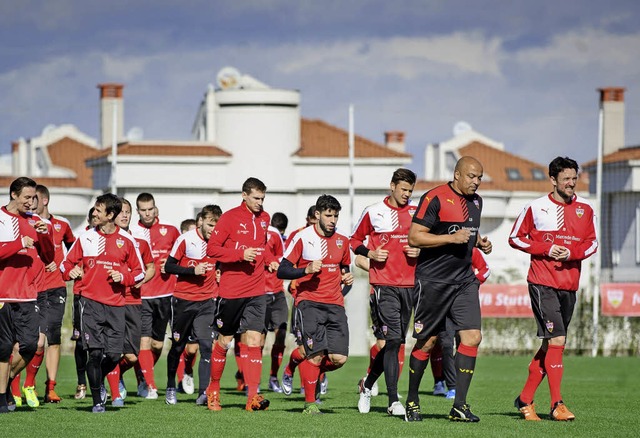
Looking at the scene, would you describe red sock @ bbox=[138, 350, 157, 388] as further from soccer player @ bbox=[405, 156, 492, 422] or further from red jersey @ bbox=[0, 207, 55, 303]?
soccer player @ bbox=[405, 156, 492, 422]

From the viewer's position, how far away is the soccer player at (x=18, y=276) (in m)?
12.8

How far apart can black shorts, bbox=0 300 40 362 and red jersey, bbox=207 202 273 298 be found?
1969mm

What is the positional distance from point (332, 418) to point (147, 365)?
451cm

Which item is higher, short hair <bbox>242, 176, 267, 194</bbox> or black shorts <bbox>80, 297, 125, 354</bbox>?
short hair <bbox>242, 176, 267, 194</bbox>

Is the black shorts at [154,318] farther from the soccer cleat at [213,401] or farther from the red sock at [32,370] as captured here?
the soccer cleat at [213,401]

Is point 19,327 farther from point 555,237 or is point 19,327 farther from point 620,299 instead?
point 620,299

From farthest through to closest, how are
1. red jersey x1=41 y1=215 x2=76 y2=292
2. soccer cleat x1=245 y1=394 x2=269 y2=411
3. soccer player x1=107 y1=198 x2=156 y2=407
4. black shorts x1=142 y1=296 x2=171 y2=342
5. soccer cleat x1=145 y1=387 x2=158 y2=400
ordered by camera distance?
black shorts x1=142 y1=296 x2=171 y2=342
soccer cleat x1=145 y1=387 x2=158 y2=400
red jersey x1=41 y1=215 x2=76 y2=292
soccer player x1=107 y1=198 x2=156 y2=407
soccer cleat x1=245 y1=394 x2=269 y2=411

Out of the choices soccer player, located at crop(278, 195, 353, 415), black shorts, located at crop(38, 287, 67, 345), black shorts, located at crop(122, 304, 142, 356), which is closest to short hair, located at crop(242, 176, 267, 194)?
soccer player, located at crop(278, 195, 353, 415)

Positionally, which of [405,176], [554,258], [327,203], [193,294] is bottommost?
[193,294]

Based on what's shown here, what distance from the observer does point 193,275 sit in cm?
1541

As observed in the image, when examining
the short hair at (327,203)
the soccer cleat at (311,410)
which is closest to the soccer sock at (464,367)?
the soccer cleat at (311,410)

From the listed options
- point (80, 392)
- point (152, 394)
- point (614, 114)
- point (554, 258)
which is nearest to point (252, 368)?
point (152, 394)

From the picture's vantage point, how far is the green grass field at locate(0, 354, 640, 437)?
11.0 m

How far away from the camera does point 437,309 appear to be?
1147 centimetres
